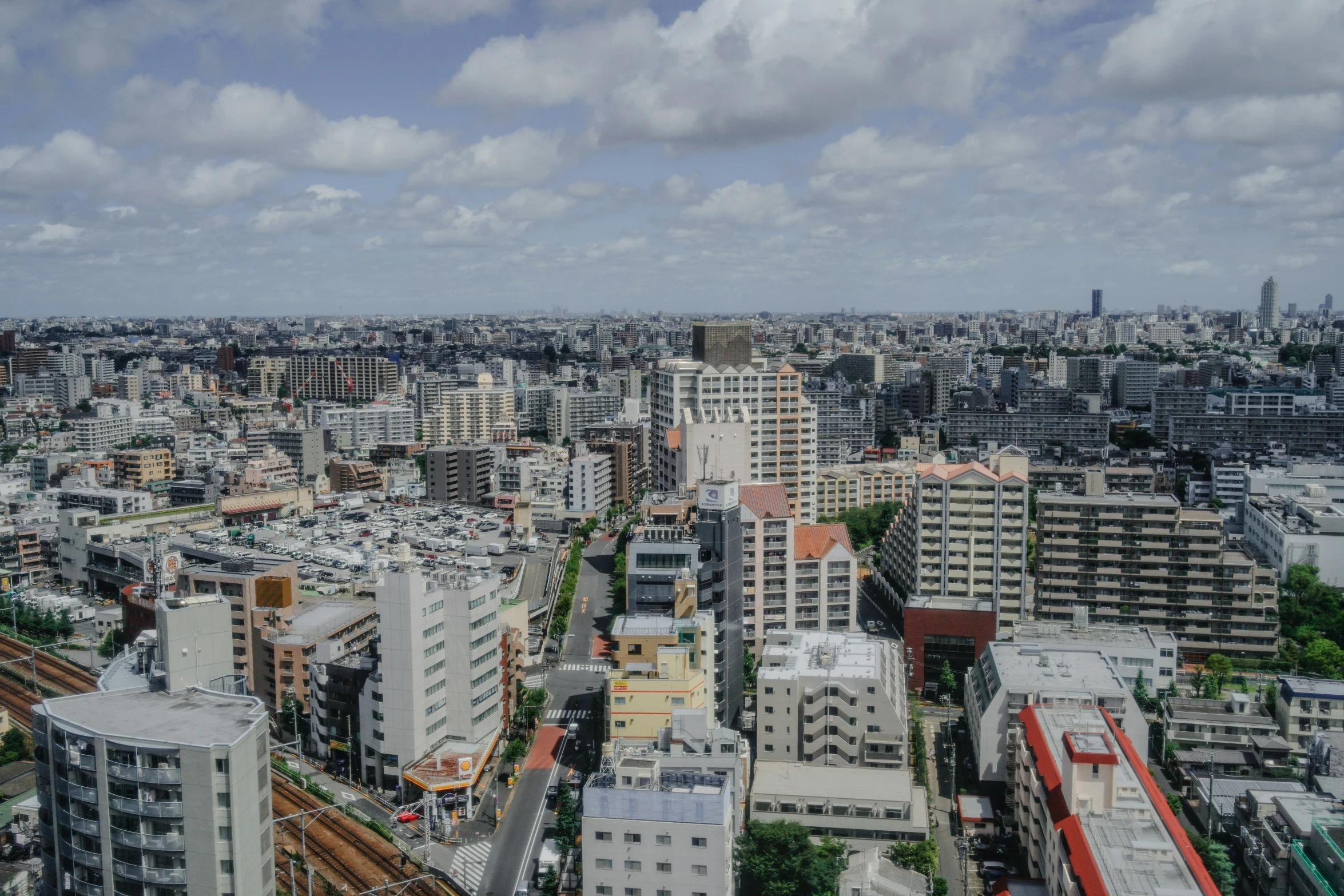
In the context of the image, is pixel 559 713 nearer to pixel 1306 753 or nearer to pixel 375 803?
pixel 375 803

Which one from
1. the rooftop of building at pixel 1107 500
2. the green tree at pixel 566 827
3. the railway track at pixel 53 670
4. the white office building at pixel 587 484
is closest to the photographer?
the green tree at pixel 566 827

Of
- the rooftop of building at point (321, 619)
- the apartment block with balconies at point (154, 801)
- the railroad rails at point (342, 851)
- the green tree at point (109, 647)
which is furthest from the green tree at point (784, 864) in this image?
the green tree at point (109, 647)

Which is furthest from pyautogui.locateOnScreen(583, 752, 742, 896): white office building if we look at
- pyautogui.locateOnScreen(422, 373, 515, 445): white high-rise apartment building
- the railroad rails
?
pyautogui.locateOnScreen(422, 373, 515, 445): white high-rise apartment building

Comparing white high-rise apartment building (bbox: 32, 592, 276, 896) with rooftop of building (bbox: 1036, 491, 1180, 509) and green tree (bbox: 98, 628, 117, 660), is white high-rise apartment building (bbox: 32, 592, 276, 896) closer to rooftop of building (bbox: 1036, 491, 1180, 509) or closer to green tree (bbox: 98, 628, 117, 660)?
green tree (bbox: 98, 628, 117, 660)

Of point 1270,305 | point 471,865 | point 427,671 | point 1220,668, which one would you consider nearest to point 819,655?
point 427,671

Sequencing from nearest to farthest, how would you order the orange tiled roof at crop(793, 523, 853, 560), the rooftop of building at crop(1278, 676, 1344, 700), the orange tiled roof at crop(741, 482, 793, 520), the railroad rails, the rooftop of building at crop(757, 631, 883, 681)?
the railroad rails < the rooftop of building at crop(757, 631, 883, 681) < the rooftop of building at crop(1278, 676, 1344, 700) < the orange tiled roof at crop(741, 482, 793, 520) < the orange tiled roof at crop(793, 523, 853, 560)

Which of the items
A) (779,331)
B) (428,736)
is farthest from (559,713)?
(779,331)

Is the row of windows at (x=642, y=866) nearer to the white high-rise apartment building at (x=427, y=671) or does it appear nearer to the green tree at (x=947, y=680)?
the white high-rise apartment building at (x=427, y=671)
